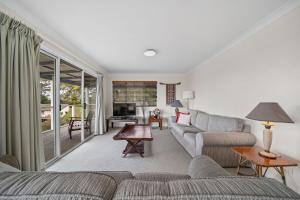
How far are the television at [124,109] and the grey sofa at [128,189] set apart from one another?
17.3 ft

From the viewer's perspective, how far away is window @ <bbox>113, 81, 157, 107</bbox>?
20.1ft

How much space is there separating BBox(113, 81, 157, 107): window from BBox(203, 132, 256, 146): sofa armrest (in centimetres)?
394

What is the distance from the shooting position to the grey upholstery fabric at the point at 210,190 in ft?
1.66

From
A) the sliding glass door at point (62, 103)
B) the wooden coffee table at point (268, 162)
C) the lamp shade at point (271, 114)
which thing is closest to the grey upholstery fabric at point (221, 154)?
the wooden coffee table at point (268, 162)

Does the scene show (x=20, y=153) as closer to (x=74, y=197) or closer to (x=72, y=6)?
(x=74, y=197)

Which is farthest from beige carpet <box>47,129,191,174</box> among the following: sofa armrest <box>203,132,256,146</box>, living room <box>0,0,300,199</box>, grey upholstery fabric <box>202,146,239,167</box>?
sofa armrest <box>203,132,256,146</box>

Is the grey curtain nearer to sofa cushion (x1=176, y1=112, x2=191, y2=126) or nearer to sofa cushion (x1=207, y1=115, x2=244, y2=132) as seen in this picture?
sofa cushion (x1=207, y1=115, x2=244, y2=132)

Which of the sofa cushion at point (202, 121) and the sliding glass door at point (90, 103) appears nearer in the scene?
the sofa cushion at point (202, 121)

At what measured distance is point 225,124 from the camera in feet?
9.09

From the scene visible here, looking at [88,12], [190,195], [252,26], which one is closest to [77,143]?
[88,12]

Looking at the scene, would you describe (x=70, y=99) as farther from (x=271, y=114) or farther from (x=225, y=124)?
(x=271, y=114)

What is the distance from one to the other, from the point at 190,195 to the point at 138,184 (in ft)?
0.71

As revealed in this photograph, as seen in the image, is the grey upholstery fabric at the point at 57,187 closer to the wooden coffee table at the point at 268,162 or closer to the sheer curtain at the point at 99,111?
the wooden coffee table at the point at 268,162

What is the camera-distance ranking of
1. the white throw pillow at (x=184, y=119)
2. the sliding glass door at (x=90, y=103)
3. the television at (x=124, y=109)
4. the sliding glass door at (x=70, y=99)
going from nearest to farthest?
the sliding glass door at (x=70, y=99)
the white throw pillow at (x=184, y=119)
the sliding glass door at (x=90, y=103)
the television at (x=124, y=109)
